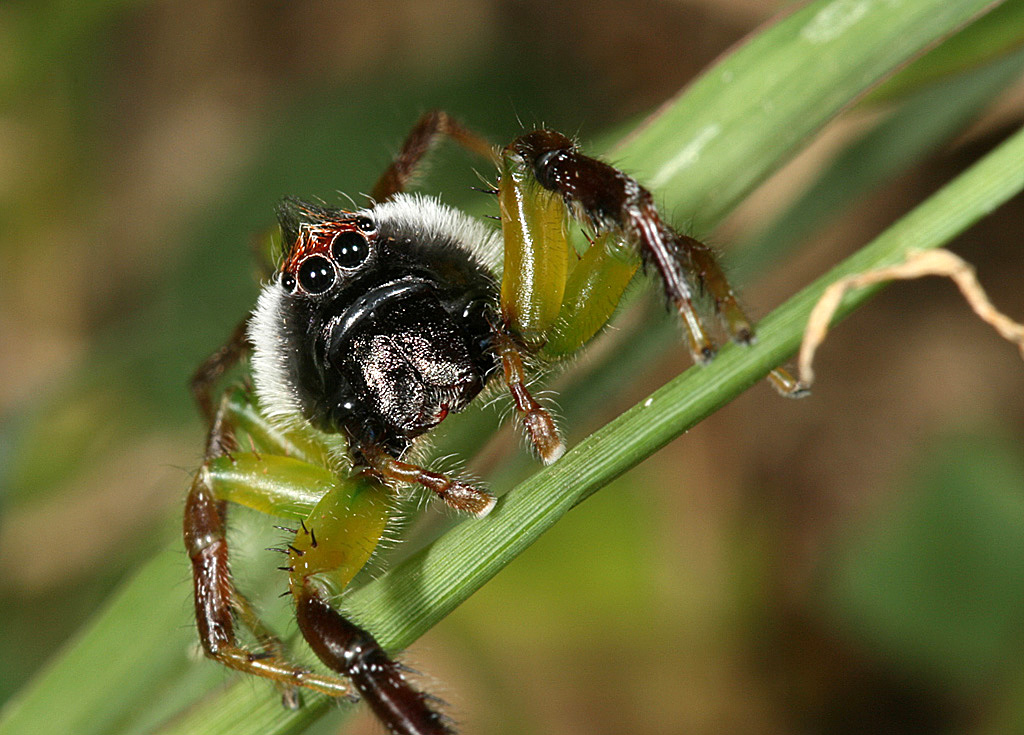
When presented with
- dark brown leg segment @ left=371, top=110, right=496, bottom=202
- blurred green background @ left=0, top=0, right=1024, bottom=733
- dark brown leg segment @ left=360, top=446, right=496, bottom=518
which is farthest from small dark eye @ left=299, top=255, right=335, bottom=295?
blurred green background @ left=0, top=0, right=1024, bottom=733

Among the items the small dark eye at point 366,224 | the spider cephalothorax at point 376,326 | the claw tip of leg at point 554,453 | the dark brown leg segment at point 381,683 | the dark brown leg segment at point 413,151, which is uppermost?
the dark brown leg segment at point 413,151

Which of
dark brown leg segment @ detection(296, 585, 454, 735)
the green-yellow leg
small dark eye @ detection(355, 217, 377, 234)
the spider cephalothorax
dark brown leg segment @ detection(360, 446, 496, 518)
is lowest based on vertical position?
dark brown leg segment @ detection(296, 585, 454, 735)

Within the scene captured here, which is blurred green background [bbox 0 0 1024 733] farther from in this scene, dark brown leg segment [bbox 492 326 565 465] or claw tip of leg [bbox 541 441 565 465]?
claw tip of leg [bbox 541 441 565 465]

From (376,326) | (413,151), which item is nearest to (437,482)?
(376,326)

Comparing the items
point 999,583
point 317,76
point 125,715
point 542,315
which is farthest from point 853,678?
point 317,76

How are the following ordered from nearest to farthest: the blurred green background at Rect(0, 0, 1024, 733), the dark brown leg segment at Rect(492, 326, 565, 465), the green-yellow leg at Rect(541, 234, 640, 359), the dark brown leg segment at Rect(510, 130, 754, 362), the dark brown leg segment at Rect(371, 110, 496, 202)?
the dark brown leg segment at Rect(510, 130, 754, 362), the dark brown leg segment at Rect(492, 326, 565, 465), the green-yellow leg at Rect(541, 234, 640, 359), the dark brown leg segment at Rect(371, 110, 496, 202), the blurred green background at Rect(0, 0, 1024, 733)

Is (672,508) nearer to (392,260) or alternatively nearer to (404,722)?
(392,260)

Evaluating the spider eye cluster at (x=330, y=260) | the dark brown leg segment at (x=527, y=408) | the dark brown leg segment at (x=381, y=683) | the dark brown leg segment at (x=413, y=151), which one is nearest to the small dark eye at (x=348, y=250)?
the spider eye cluster at (x=330, y=260)

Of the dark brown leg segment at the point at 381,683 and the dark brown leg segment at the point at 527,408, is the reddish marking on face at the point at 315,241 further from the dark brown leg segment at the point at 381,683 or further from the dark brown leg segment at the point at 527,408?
the dark brown leg segment at the point at 381,683
